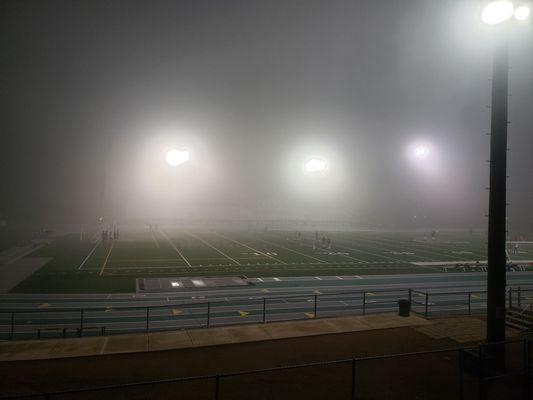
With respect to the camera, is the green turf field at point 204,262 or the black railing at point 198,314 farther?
the green turf field at point 204,262

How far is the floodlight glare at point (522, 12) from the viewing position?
9008 mm

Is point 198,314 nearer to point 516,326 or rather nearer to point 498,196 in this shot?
point 516,326

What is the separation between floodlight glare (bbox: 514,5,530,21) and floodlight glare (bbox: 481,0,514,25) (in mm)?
160

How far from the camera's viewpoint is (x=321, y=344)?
12180mm

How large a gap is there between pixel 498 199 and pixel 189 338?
986 centimetres

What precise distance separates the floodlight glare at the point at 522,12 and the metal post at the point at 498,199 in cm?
77

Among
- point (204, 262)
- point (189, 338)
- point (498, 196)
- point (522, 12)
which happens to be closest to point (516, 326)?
point (498, 196)

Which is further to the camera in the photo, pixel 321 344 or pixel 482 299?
pixel 482 299

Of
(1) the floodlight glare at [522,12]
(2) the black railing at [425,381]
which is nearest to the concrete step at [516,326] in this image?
(2) the black railing at [425,381]

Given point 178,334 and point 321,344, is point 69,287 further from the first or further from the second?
point 321,344

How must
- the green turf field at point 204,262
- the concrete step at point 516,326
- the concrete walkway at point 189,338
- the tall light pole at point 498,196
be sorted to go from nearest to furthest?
the tall light pole at point 498,196
the concrete walkway at point 189,338
the concrete step at point 516,326
the green turf field at point 204,262

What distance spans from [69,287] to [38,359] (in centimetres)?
1656

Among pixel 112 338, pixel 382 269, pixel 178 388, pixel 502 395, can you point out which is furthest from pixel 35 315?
pixel 382 269

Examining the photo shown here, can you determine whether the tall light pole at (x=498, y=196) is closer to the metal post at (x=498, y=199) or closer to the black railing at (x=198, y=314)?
the metal post at (x=498, y=199)
